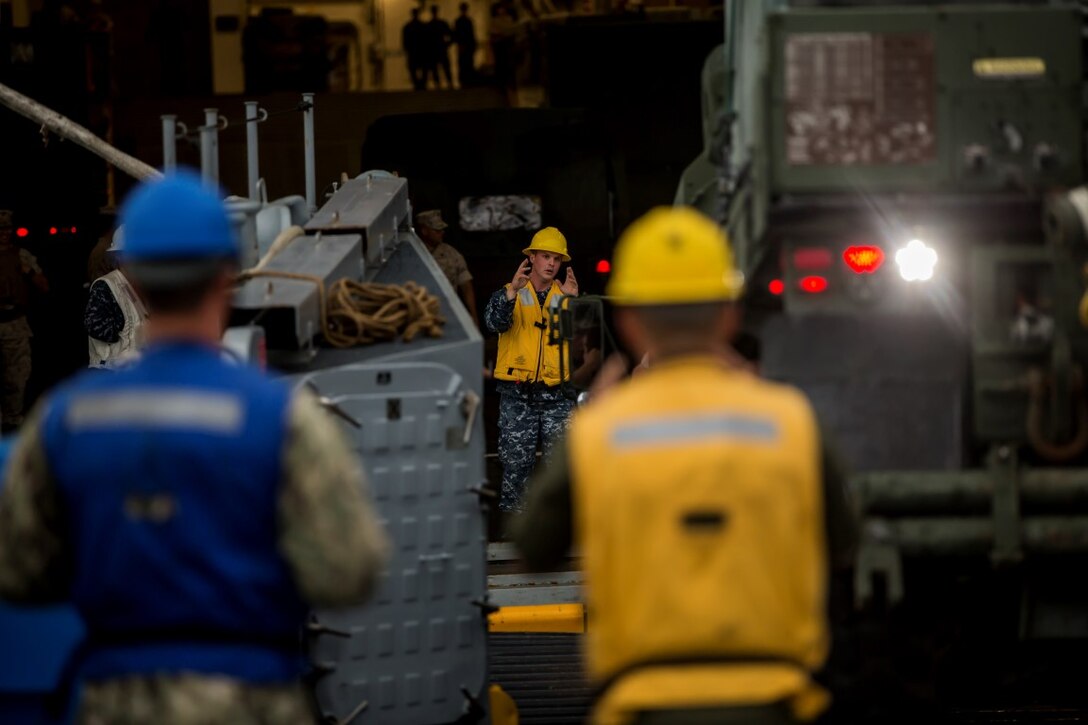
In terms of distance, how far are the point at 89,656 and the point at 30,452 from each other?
41 centimetres

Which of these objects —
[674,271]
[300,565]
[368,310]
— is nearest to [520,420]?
[368,310]

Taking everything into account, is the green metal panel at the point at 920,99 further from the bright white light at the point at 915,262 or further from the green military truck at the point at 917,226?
the bright white light at the point at 915,262

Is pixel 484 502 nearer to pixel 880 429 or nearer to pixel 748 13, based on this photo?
pixel 880 429

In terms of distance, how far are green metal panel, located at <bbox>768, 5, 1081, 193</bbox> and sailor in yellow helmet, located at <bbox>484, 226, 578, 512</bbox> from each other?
616 cm

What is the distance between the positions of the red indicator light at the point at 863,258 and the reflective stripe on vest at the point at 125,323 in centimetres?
465

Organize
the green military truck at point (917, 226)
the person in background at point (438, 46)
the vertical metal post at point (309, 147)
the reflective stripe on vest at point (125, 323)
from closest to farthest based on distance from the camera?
the green military truck at point (917, 226), the vertical metal post at point (309, 147), the reflective stripe on vest at point (125, 323), the person in background at point (438, 46)

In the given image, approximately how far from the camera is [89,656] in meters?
4.56

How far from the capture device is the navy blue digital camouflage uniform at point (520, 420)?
1370 cm

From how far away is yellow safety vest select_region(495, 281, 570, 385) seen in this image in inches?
538

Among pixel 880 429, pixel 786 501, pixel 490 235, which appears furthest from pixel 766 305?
pixel 490 235

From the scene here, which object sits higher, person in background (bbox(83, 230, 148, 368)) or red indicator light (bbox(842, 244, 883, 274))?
red indicator light (bbox(842, 244, 883, 274))

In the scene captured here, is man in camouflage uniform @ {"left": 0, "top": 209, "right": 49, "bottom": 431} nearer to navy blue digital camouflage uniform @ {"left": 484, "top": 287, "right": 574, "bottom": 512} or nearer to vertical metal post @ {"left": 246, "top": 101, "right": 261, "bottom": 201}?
navy blue digital camouflage uniform @ {"left": 484, "top": 287, "right": 574, "bottom": 512}

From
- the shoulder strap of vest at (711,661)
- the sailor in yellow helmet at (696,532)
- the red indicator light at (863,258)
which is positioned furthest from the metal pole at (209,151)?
the shoulder strap of vest at (711,661)

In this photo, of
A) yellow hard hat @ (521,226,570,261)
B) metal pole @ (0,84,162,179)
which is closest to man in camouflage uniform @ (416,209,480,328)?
yellow hard hat @ (521,226,570,261)
